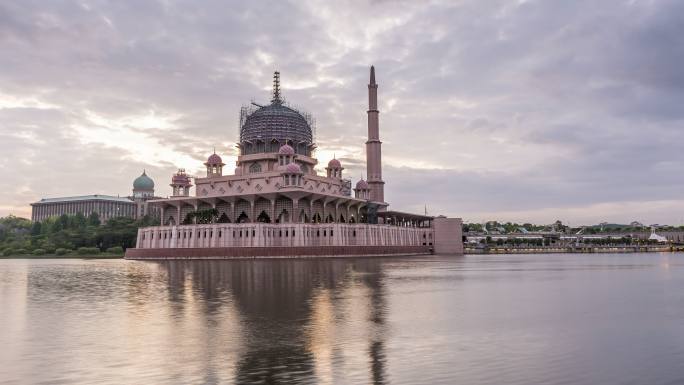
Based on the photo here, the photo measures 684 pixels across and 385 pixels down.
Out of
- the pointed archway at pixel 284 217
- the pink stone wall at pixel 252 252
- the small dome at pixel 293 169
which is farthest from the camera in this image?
the pointed archway at pixel 284 217

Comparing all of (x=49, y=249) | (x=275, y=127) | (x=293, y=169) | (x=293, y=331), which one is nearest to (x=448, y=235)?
(x=275, y=127)

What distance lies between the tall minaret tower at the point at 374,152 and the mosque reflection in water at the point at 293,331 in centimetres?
10111

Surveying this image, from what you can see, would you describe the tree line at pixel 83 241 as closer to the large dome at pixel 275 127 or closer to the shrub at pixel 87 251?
the shrub at pixel 87 251

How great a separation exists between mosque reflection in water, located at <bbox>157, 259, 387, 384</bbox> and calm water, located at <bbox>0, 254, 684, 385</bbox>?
51 millimetres

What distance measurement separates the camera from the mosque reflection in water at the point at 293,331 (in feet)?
45.1

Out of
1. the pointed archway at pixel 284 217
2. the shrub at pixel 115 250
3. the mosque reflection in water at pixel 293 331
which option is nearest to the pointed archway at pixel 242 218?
the pointed archway at pixel 284 217

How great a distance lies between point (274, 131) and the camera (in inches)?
4813

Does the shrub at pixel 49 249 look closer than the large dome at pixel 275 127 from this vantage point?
No

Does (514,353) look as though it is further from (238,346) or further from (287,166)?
(287,166)

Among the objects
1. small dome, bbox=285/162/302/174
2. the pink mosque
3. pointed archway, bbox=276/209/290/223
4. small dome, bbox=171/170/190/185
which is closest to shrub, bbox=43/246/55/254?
the pink mosque

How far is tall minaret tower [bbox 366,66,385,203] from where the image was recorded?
134m

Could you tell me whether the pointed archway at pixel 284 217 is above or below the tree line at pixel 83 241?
above

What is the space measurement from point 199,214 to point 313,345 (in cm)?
9342

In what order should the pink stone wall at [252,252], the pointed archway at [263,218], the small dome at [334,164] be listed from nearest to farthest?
1. the pink stone wall at [252,252]
2. the pointed archway at [263,218]
3. the small dome at [334,164]
